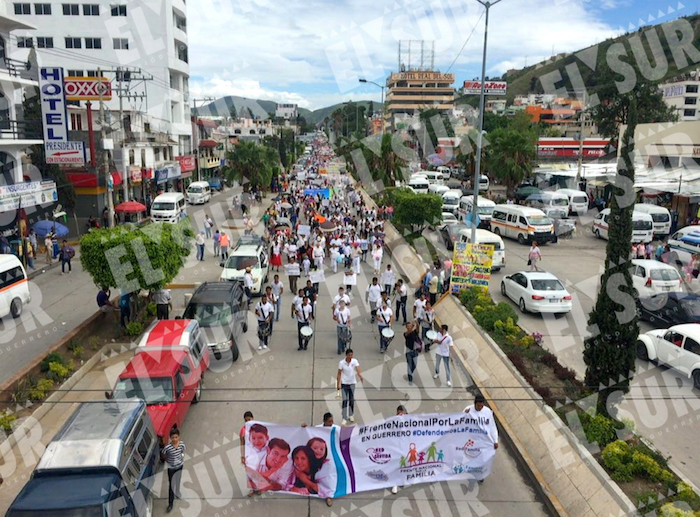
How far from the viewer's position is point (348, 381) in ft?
35.8

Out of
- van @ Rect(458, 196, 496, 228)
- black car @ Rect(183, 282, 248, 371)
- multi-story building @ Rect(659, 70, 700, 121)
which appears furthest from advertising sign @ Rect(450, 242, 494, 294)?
multi-story building @ Rect(659, 70, 700, 121)

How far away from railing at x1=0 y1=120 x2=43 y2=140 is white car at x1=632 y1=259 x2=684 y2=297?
2590 centimetres

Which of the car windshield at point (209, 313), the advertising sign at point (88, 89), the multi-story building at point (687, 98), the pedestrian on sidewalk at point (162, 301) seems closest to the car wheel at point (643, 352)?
the car windshield at point (209, 313)

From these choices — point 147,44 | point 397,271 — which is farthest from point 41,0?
point 397,271

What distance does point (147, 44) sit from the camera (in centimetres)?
5366

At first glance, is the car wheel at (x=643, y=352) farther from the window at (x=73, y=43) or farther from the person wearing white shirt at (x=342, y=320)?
the window at (x=73, y=43)

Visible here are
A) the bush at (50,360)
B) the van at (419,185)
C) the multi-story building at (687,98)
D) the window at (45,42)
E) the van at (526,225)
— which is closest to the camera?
the bush at (50,360)

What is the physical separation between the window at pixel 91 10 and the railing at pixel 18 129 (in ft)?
86.9

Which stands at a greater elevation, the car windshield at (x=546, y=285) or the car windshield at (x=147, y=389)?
the car windshield at (x=546, y=285)

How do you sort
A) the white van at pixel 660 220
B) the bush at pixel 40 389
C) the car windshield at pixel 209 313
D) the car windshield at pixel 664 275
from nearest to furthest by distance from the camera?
the bush at pixel 40 389 < the car windshield at pixel 209 313 < the car windshield at pixel 664 275 < the white van at pixel 660 220

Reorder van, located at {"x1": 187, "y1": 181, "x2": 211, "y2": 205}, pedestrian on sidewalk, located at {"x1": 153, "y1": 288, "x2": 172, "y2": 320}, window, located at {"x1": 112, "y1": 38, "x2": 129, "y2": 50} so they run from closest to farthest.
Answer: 1. pedestrian on sidewalk, located at {"x1": 153, "y1": 288, "x2": 172, "y2": 320}
2. van, located at {"x1": 187, "y1": 181, "x2": 211, "y2": 205}
3. window, located at {"x1": 112, "y1": 38, "x2": 129, "y2": 50}

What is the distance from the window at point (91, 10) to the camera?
170ft

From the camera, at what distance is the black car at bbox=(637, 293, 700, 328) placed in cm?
1556

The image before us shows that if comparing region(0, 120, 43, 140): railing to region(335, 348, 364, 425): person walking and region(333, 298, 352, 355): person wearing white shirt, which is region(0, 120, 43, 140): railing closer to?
region(333, 298, 352, 355): person wearing white shirt
